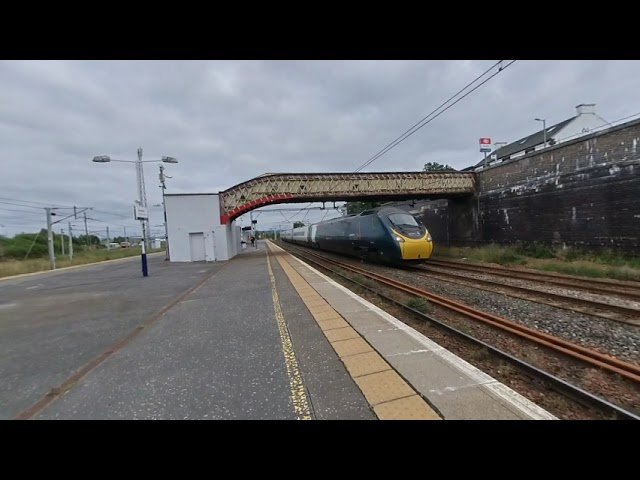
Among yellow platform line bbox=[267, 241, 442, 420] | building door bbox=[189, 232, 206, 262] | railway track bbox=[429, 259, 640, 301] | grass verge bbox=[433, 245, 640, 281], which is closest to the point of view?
yellow platform line bbox=[267, 241, 442, 420]

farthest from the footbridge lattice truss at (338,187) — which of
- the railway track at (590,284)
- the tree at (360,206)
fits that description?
the tree at (360,206)

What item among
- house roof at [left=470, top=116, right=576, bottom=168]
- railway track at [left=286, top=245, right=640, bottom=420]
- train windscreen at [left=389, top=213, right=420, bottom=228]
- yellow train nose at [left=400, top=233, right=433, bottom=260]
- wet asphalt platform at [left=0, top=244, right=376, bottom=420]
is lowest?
railway track at [left=286, top=245, right=640, bottom=420]

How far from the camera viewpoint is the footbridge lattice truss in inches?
836

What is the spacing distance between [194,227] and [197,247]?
156 centimetres

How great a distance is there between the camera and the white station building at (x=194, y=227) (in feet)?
66.7

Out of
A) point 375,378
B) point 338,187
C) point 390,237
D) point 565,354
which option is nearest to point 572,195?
point 390,237

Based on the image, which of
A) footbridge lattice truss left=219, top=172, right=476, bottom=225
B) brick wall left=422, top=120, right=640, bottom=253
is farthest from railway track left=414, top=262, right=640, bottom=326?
footbridge lattice truss left=219, top=172, right=476, bottom=225

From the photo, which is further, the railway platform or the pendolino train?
the pendolino train

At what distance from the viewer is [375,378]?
3.02 meters

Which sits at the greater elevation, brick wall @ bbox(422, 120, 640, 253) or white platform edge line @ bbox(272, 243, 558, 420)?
brick wall @ bbox(422, 120, 640, 253)

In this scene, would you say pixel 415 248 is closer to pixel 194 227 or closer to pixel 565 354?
pixel 565 354

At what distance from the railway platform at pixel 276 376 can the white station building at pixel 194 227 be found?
51.3 feet

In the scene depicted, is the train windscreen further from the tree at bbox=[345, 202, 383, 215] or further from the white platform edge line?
the tree at bbox=[345, 202, 383, 215]

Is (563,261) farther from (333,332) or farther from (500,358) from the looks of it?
(333,332)
